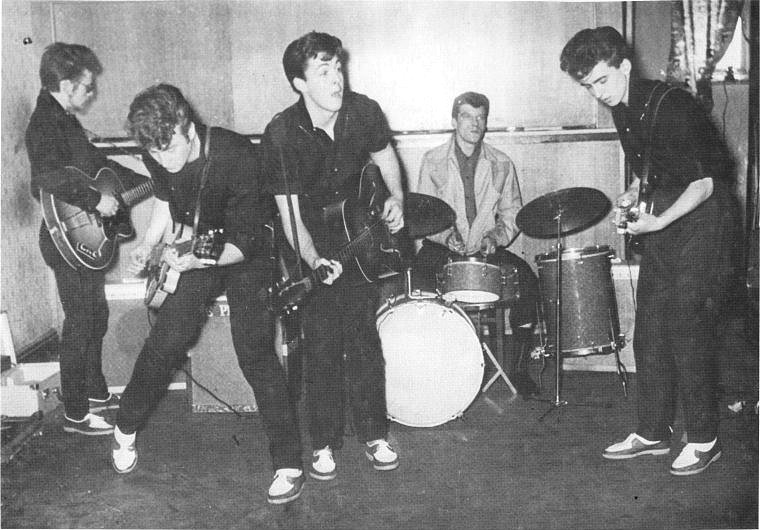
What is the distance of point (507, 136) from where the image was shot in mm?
4496

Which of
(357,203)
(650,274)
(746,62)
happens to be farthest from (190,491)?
(746,62)

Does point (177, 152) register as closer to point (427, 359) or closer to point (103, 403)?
point (427, 359)

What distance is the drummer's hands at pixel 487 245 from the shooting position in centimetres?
396

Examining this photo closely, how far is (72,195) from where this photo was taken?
3504mm

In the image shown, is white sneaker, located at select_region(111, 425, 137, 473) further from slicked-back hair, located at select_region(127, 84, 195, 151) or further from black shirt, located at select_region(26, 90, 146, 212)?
slicked-back hair, located at select_region(127, 84, 195, 151)

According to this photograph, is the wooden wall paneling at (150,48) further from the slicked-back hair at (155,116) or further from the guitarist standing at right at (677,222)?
the guitarist standing at right at (677,222)

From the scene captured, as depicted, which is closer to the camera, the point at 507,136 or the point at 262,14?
the point at 262,14

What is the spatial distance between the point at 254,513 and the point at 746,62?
4.40 meters

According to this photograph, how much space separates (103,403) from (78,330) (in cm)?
45

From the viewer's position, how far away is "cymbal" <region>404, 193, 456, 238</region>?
3635 mm

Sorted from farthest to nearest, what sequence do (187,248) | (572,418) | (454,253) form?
(454,253) < (572,418) < (187,248)

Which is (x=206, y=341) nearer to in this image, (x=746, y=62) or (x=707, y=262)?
(x=707, y=262)

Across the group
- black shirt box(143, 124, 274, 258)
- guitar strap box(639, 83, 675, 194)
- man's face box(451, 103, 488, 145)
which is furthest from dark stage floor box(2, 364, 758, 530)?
man's face box(451, 103, 488, 145)

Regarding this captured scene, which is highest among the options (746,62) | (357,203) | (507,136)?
(746,62)
